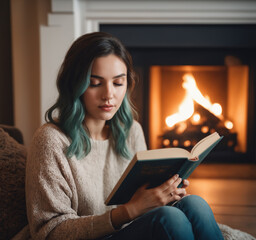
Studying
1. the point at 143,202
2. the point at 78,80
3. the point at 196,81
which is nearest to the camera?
the point at 143,202

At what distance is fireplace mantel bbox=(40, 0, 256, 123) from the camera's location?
171cm

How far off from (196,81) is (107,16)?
82cm

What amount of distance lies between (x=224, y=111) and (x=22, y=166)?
163 centimetres

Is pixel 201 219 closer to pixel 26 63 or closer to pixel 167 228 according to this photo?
pixel 167 228

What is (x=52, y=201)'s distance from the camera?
2.56 feet

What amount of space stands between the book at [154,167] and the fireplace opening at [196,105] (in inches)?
51.2

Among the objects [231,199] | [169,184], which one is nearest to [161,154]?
[169,184]

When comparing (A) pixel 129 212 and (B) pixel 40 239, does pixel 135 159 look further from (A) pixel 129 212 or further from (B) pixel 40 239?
(B) pixel 40 239

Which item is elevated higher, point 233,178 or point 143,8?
point 143,8

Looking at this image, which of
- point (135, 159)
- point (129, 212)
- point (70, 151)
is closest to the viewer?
point (135, 159)

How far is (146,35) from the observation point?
1.85 meters

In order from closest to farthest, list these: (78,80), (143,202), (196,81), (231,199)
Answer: (143,202)
(78,80)
(231,199)
(196,81)

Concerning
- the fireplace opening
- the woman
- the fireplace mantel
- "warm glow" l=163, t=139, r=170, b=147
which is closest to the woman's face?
the woman

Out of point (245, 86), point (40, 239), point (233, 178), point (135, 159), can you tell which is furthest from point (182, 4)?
Result: point (40, 239)
